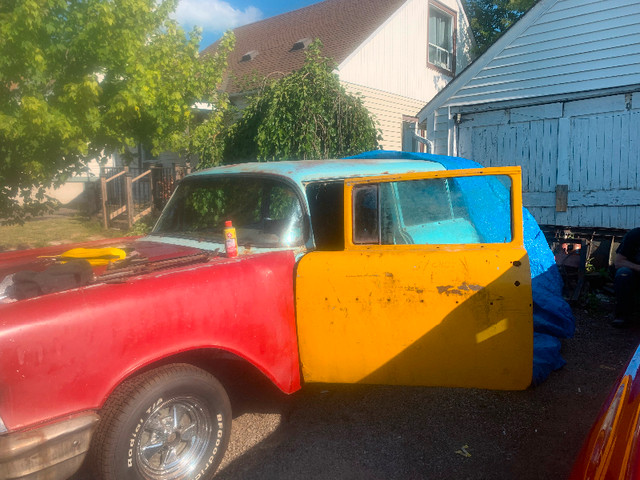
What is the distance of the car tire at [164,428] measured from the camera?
7.28ft

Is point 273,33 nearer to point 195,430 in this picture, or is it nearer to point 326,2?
point 326,2

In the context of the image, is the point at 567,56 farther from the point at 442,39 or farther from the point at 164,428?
the point at 442,39

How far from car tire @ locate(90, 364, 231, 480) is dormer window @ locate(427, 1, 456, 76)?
1503 cm

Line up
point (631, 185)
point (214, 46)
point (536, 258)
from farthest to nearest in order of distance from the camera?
point (214, 46) → point (631, 185) → point (536, 258)

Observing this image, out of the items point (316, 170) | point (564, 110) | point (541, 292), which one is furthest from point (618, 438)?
point (564, 110)

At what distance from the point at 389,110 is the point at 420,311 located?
12.3m

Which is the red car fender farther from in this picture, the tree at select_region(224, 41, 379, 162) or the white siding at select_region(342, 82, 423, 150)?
the white siding at select_region(342, 82, 423, 150)

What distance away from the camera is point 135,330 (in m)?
2.27

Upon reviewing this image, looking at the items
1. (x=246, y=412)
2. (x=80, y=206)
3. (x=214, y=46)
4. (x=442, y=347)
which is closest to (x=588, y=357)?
(x=442, y=347)

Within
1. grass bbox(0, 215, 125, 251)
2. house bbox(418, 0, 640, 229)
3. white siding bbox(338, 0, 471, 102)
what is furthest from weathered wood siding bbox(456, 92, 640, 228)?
grass bbox(0, 215, 125, 251)

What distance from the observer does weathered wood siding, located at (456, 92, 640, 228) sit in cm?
758

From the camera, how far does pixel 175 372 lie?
95.7 inches

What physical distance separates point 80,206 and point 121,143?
1402 centimetres

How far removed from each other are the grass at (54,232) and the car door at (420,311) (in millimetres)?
8486
